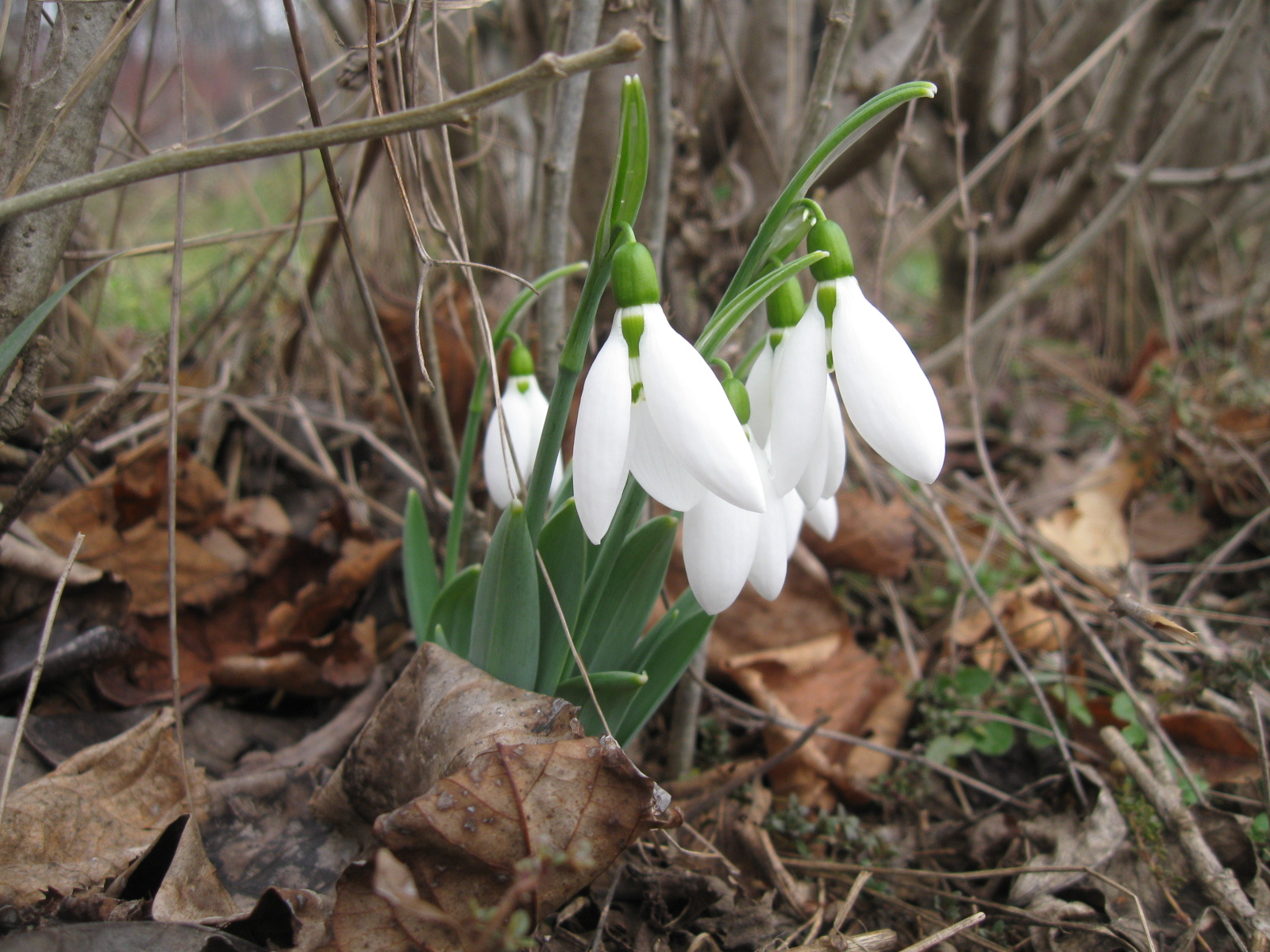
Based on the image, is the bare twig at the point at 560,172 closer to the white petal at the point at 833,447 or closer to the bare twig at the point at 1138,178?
the white petal at the point at 833,447

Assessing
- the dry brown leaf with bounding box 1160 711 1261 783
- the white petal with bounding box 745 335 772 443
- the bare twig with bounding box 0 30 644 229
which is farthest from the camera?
the dry brown leaf with bounding box 1160 711 1261 783

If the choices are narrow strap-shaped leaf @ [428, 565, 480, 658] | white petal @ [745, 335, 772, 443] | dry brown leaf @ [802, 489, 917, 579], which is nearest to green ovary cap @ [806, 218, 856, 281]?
white petal @ [745, 335, 772, 443]

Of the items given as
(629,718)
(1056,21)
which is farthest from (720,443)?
(1056,21)

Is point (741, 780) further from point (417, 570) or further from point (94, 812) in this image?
point (94, 812)

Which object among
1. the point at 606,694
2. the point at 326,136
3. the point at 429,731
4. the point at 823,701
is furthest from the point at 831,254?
the point at 823,701

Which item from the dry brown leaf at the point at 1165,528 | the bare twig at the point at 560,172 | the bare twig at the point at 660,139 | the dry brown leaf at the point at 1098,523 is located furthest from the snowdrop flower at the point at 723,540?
the dry brown leaf at the point at 1165,528

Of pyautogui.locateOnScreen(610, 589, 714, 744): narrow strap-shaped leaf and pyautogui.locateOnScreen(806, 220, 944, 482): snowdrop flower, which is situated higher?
pyautogui.locateOnScreen(806, 220, 944, 482): snowdrop flower

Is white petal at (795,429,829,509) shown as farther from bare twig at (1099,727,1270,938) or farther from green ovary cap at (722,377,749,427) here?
bare twig at (1099,727,1270,938)
